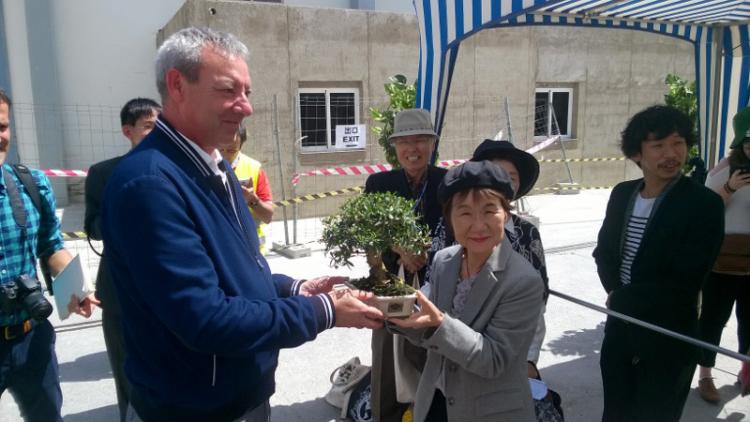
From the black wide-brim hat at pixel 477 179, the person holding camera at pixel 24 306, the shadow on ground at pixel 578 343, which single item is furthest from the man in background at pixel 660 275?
the person holding camera at pixel 24 306

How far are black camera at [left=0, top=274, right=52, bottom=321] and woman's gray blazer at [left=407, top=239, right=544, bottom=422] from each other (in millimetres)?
1686

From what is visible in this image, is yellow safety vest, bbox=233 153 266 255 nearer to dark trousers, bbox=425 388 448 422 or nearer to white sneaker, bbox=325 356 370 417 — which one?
white sneaker, bbox=325 356 370 417

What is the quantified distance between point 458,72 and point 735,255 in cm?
853

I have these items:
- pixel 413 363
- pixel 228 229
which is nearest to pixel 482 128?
pixel 413 363

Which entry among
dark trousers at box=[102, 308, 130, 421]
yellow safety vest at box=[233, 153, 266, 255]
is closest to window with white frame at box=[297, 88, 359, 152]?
yellow safety vest at box=[233, 153, 266, 255]

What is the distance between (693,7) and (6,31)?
12140mm

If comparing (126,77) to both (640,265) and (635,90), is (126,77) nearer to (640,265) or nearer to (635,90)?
(640,265)

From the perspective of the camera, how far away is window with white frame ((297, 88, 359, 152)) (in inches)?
→ 401

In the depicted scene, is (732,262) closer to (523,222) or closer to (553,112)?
(523,222)

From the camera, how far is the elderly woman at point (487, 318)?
1.84 metres

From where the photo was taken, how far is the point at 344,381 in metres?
3.50

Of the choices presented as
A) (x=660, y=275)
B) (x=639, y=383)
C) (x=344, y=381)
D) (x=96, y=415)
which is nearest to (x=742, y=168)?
(x=660, y=275)

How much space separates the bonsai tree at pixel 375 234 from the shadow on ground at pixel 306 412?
1821 mm

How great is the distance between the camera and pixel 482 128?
11523mm
